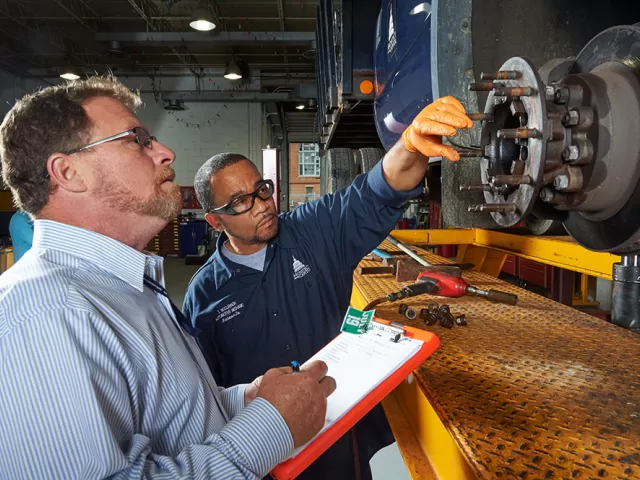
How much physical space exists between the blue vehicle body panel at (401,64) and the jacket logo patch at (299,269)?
2.72 ft

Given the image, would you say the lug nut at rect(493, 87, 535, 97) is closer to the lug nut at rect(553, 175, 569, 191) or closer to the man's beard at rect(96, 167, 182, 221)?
the lug nut at rect(553, 175, 569, 191)

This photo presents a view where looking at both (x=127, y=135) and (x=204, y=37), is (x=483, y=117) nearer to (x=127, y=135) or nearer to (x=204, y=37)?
(x=127, y=135)

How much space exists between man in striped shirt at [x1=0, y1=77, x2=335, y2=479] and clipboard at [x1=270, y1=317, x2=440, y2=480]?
0.03 meters

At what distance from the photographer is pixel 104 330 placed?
72 centimetres

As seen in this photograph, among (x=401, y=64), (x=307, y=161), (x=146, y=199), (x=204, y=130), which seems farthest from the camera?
(x=307, y=161)

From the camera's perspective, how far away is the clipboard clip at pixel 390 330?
109 centimetres

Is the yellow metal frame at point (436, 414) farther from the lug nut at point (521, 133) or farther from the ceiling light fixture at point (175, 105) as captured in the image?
the ceiling light fixture at point (175, 105)

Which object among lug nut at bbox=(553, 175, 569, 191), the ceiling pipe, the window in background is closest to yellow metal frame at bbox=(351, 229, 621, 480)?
lug nut at bbox=(553, 175, 569, 191)

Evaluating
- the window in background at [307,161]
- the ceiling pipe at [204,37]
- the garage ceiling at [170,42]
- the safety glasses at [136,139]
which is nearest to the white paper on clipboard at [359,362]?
the safety glasses at [136,139]

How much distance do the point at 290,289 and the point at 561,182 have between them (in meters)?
0.99

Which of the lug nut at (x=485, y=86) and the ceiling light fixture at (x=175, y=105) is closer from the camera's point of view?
the lug nut at (x=485, y=86)

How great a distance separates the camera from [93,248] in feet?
2.86

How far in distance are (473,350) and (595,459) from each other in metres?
0.50

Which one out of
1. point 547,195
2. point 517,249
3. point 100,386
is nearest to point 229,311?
point 100,386
